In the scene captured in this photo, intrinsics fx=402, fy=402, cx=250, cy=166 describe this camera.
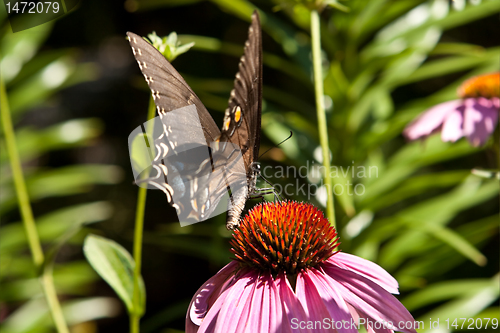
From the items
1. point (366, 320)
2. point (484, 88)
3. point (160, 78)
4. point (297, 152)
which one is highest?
point (160, 78)

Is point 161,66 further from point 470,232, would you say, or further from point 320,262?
point 470,232

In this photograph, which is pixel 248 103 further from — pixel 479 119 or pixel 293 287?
pixel 479 119

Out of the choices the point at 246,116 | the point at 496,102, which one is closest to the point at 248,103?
the point at 246,116

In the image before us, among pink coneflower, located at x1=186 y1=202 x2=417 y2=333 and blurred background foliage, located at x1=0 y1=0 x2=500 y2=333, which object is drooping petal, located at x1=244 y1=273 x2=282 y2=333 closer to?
pink coneflower, located at x1=186 y1=202 x2=417 y2=333

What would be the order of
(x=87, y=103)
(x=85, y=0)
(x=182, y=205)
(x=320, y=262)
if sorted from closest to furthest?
(x=320, y=262) < (x=182, y=205) < (x=85, y=0) < (x=87, y=103)

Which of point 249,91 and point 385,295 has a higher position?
point 249,91

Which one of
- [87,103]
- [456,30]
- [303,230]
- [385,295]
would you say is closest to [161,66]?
[303,230]
